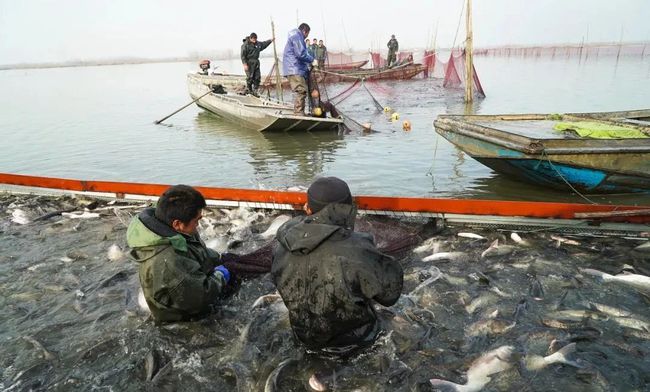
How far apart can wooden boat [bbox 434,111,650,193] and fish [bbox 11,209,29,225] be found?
756 cm

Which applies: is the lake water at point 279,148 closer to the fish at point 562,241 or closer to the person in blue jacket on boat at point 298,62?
the person in blue jacket on boat at point 298,62

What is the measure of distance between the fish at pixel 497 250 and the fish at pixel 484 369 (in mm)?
1689

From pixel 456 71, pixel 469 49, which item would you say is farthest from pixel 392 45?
pixel 469 49

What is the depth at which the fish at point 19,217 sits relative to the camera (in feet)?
21.9

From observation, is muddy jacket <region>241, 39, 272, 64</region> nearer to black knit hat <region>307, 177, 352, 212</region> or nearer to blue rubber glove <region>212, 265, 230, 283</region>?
blue rubber glove <region>212, 265, 230, 283</region>

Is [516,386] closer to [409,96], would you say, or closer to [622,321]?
[622,321]

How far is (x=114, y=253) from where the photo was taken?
5594 millimetres

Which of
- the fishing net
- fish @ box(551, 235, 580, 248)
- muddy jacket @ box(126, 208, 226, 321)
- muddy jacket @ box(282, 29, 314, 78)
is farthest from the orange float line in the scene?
the fishing net

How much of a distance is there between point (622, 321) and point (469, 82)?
1738cm

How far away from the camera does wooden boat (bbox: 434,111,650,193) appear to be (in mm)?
6754

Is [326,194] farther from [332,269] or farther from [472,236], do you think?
[472,236]

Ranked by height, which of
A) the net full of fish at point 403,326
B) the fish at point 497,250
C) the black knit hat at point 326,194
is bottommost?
the net full of fish at point 403,326

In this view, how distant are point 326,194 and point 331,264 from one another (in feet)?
1.48

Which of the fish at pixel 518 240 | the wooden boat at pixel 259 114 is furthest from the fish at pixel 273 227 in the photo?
the wooden boat at pixel 259 114
